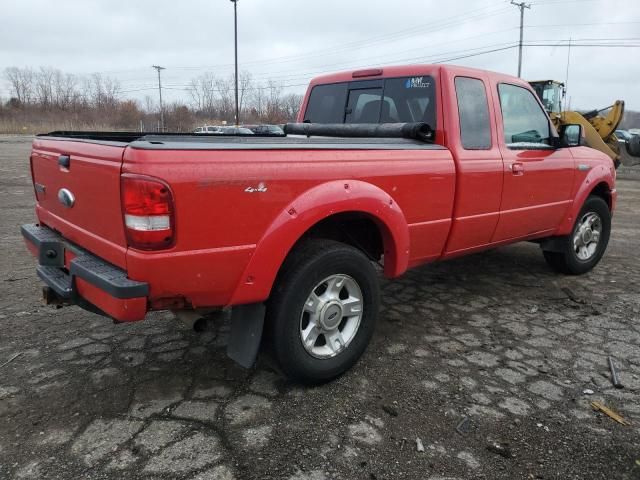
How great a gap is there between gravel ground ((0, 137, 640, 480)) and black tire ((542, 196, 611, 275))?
804 millimetres

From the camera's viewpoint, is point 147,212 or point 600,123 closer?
point 147,212

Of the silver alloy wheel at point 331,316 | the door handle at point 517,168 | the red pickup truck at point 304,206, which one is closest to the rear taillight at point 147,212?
the red pickup truck at point 304,206

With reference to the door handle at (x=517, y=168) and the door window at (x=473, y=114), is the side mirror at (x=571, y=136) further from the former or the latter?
the door window at (x=473, y=114)

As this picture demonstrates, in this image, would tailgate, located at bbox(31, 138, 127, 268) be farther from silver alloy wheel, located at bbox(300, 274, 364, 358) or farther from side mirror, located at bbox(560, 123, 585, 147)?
side mirror, located at bbox(560, 123, 585, 147)

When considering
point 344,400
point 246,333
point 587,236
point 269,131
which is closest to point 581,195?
point 587,236

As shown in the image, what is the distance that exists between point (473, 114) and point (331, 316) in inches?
79.1

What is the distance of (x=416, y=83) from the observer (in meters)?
3.92

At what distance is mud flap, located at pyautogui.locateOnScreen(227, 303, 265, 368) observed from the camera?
108 inches

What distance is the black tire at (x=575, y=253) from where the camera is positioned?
5227 mm

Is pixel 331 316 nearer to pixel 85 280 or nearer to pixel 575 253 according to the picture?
pixel 85 280

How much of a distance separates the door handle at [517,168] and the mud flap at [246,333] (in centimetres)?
252

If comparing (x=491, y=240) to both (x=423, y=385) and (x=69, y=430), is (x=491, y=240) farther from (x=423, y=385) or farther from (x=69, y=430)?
(x=69, y=430)

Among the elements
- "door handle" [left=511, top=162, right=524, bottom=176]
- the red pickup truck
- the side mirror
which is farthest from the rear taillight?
the side mirror

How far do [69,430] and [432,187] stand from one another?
8.47 ft
